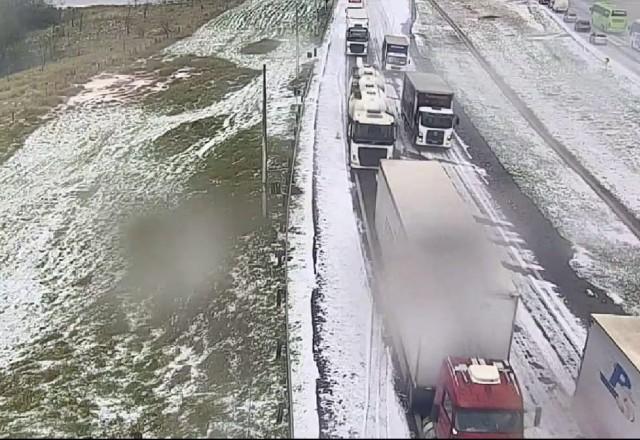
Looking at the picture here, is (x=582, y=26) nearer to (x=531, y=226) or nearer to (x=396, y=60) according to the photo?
(x=396, y=60)

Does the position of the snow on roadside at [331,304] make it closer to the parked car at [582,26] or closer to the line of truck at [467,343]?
the line of truck at [467,343]

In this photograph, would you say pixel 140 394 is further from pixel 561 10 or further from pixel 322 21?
pixel 561 10

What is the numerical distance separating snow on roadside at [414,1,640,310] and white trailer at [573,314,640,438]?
7467 mm

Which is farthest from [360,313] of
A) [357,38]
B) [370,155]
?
[357,38]

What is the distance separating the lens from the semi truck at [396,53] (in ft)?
165

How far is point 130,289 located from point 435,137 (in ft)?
57.7

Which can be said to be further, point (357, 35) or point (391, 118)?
point (357, 35)

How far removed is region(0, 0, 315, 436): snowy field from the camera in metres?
19.8

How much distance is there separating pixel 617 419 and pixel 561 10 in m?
61.3

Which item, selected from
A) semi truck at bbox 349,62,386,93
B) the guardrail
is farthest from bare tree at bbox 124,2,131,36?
semi truck at bbox 349,62,386,93

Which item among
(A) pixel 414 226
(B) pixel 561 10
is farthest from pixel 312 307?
(B) pixel 561 10

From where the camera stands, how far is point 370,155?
33.7m

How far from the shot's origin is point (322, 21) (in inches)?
2589

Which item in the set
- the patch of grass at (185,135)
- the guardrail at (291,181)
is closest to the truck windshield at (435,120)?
the guardrail at (291,181)
